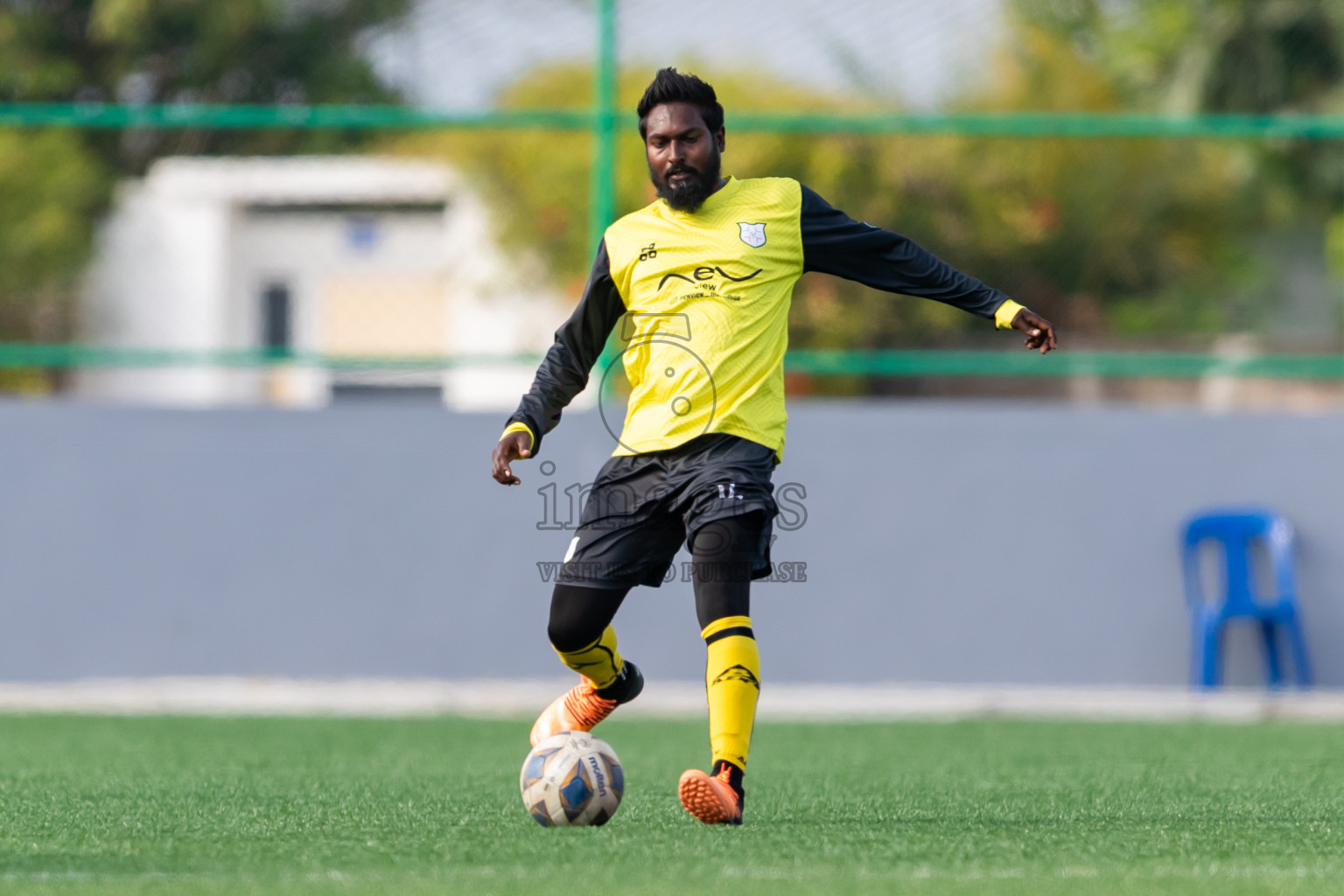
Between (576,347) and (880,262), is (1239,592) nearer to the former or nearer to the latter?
(880,262)

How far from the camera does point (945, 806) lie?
488cm

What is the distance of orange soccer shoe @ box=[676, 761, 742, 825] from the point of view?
4.20 metres

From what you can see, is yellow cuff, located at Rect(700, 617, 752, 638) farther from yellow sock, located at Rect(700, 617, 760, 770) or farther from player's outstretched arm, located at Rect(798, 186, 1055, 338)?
player's outstretched arm, located at Rect(798, 186, 1055, 338)

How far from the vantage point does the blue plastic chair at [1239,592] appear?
31.1ft

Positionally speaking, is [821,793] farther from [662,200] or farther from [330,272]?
[330,272]

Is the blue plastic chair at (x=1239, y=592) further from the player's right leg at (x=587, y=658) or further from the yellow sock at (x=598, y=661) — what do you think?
the yellow sock at (x=598, y=661)

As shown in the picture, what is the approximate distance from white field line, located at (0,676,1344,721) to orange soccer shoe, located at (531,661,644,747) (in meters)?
3.82

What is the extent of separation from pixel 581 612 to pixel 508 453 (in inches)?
19.1

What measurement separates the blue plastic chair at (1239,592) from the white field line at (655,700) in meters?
0.17

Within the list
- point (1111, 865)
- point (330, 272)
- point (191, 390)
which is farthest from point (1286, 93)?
point (1111, 865)

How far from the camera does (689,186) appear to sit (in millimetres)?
4770

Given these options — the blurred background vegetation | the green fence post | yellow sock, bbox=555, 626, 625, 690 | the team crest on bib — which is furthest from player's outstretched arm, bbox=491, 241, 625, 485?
the blurred background vegetation

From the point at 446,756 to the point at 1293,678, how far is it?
17.7ft

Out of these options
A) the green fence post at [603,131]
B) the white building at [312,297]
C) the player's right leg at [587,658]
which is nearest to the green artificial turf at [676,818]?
the player's right leg at [587,658]
